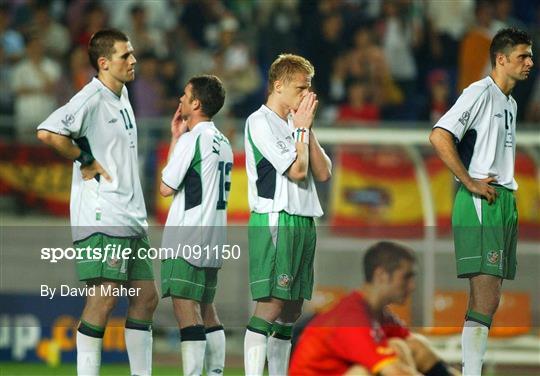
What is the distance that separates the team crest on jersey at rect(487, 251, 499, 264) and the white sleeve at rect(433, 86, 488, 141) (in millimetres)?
765

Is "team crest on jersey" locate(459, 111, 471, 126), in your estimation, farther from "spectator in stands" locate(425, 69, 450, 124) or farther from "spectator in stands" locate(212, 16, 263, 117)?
"spectator in stands" locate(212, 16, 263, 117)

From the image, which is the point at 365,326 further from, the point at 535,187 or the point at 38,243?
the point at 38,243

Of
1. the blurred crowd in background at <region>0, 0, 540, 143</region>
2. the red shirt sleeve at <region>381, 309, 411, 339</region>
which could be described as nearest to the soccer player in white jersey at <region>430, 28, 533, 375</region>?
the red shirt sleeve at <region>381, 309, 411, 339</region>

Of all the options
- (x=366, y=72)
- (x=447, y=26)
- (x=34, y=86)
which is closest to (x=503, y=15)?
(x=447, y=26)

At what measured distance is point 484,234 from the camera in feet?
29.8

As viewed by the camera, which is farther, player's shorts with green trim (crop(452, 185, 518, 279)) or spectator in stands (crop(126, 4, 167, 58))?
spectator in stands (crop(126, 4, 167, 58))

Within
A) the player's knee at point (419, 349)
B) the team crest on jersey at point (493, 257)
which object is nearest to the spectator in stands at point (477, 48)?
the team crest on jersey at point (493, 257)

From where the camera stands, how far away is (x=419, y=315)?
13219 mm

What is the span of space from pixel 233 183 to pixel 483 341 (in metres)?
4.77

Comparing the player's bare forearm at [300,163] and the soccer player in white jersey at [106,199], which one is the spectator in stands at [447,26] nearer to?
the player's bare forearm at [300,163]

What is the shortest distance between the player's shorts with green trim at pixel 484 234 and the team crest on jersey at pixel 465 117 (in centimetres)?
43

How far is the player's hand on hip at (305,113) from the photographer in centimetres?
869

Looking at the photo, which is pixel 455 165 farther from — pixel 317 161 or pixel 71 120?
pixel 71 120

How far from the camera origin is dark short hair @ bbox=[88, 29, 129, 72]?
29.2 ft
